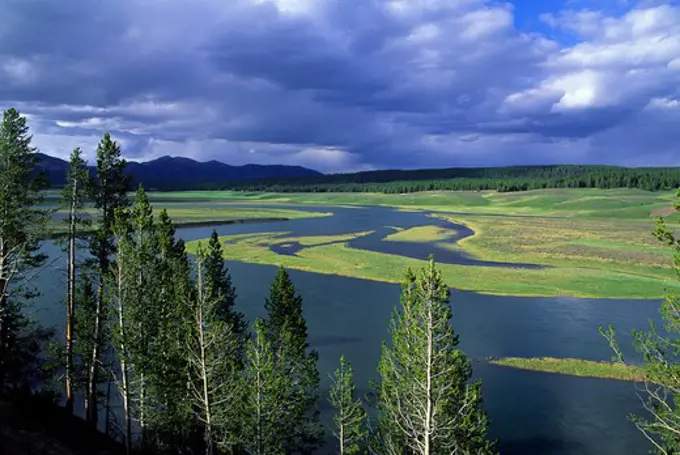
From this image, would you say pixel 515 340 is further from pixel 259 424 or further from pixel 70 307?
pixel 70 307

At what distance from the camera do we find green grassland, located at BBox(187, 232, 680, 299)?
58.7 meters

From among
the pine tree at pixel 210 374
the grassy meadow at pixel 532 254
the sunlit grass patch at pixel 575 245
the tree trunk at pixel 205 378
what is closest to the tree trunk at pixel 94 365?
the pine tree at pixel 210 374

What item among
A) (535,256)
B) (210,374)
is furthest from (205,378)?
(535,256)

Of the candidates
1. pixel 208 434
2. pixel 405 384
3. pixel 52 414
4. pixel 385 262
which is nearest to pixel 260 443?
pixel 208 434

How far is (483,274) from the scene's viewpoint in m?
66.8

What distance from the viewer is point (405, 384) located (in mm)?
20531

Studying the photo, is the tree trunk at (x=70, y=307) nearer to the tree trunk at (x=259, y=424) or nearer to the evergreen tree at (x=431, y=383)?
the tree trunk at (x=259, y=424)

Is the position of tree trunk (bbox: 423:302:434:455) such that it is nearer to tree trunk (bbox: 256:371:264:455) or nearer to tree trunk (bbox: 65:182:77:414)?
tree trunk (bbox: 256:371:264:455)

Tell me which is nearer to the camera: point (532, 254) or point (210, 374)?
point (210, 374)

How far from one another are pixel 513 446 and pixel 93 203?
2569cm

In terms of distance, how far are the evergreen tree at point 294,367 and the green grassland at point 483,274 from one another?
3553 centimetres

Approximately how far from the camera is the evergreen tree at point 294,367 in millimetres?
24406

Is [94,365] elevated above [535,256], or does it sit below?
above

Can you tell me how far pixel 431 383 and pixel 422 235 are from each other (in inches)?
3600
